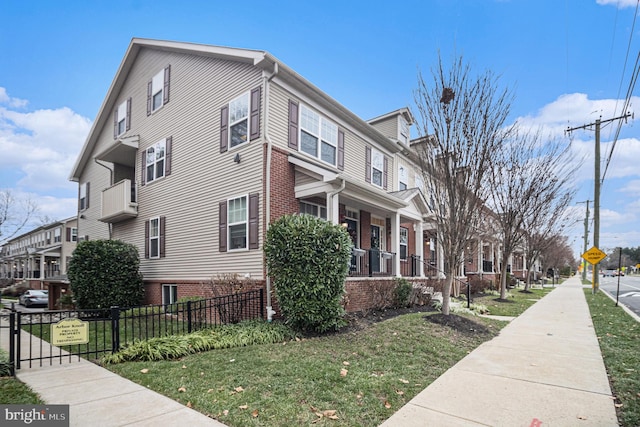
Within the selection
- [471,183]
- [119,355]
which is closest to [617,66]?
[471,183]

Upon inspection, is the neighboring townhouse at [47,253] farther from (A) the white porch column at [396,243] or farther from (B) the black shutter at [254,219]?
(A) the white porch column at [396,243]

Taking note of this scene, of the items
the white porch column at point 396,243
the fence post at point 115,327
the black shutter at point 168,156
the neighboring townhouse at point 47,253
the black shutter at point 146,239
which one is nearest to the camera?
the fence post at point 115,327

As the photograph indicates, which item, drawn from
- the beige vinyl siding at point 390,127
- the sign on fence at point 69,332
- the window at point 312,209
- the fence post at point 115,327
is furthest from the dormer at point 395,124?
the sign on fence at point 69,332

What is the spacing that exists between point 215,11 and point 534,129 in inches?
505

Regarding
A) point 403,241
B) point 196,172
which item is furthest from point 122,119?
point 403,241

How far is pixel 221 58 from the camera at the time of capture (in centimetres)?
1169

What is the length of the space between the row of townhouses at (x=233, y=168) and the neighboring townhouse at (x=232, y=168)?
47 mm

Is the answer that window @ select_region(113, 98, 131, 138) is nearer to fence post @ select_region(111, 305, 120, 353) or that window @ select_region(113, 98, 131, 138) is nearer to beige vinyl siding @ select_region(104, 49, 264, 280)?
beige vinyl siding @ select_region(104, 49, 264, 280)

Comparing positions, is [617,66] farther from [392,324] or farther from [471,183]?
[392,324]

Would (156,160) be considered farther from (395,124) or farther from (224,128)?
(395,124)

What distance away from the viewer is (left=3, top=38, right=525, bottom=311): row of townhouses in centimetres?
1021

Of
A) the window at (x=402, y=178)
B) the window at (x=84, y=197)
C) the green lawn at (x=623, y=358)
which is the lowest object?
the green lawn at (x=623, y=358)

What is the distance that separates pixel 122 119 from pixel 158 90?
3.41 m

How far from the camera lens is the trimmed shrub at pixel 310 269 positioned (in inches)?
307
